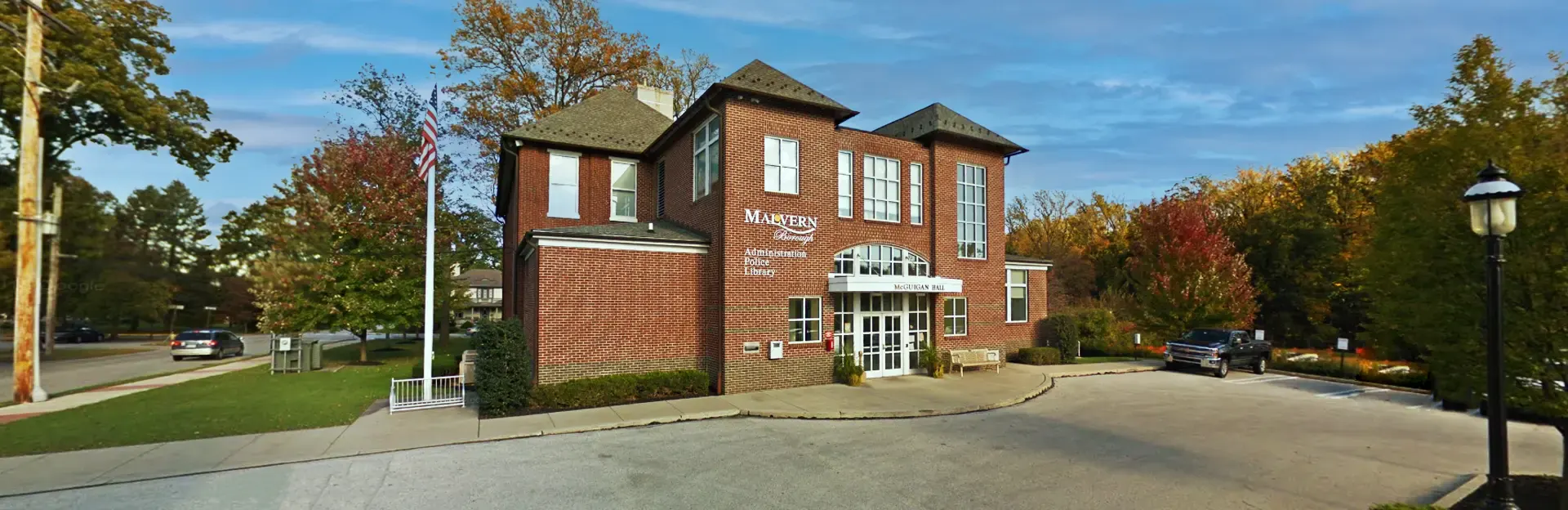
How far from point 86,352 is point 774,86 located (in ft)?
144

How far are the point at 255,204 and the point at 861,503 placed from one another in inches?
2202

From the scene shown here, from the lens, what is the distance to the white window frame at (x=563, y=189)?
19.0 meters

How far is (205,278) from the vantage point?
63.3 metres

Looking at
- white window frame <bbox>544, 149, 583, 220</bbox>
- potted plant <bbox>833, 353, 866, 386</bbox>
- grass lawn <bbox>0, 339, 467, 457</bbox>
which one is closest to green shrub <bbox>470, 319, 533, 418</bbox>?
grass lawn <bbox>0, 339, 467, 457</bbox>

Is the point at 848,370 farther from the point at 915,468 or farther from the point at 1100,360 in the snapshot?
the point at 1100,360

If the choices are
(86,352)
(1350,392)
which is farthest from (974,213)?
(86,352)

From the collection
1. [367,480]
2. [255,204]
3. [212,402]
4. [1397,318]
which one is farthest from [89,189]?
[1397,318]

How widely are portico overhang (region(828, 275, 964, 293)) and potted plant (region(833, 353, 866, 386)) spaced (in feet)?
5.91

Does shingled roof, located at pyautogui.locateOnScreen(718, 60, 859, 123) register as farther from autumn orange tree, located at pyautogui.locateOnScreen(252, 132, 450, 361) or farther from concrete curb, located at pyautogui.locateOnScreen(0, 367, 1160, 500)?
autumn orange tree, located at pyautogui.locateOnScreen(252, 132, 450, 361)

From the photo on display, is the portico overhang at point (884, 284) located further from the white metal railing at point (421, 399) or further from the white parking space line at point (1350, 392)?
the white parking space line at point (1350, 392)

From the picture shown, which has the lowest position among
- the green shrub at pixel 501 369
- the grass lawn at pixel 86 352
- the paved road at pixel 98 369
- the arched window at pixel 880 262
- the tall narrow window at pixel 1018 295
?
the grass lawn at pixel 86 352

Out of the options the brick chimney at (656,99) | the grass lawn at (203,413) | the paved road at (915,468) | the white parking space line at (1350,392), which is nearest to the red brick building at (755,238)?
the brick chimney at (656,99)

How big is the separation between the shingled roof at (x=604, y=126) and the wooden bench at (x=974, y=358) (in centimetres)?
1186

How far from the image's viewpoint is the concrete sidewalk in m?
8.40
